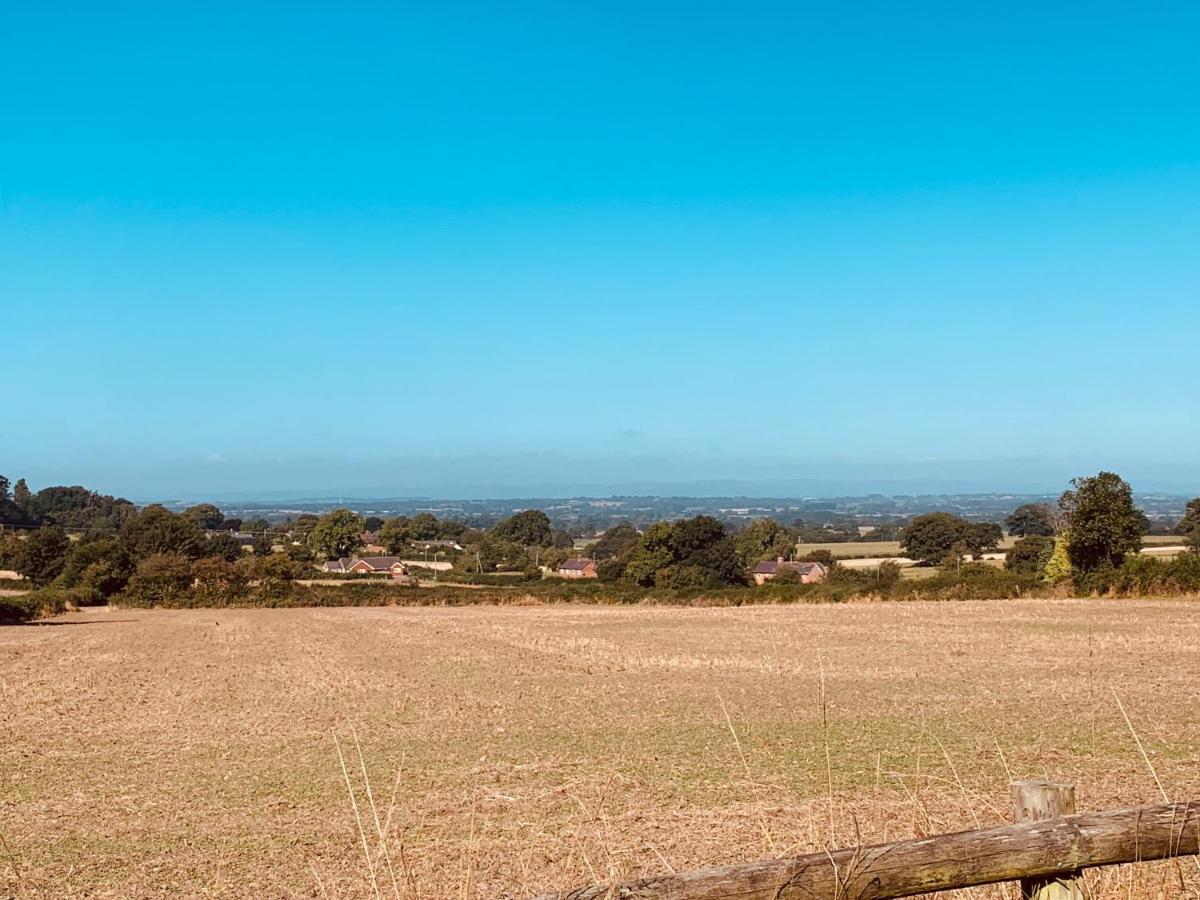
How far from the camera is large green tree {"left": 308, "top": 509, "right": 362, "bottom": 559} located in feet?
308

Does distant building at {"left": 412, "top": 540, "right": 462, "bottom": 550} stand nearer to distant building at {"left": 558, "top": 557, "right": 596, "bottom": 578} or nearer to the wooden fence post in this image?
distant building at {"left": 558, "top": 557, "right": 596, "bottom": 578}

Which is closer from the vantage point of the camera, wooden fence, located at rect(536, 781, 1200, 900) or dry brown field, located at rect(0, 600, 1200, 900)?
wooden fence, located at rect(536, 781, 1200, 900)

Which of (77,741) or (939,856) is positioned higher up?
(939,856)

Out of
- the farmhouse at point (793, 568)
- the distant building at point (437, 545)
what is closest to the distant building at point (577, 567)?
the farmhouse at point (793, 568)

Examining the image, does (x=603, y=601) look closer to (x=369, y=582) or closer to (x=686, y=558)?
(x=686, y=558)

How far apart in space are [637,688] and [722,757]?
7289mm

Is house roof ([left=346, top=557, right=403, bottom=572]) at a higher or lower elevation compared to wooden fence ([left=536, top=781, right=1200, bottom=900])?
lower

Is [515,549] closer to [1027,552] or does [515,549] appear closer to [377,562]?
[377,562]

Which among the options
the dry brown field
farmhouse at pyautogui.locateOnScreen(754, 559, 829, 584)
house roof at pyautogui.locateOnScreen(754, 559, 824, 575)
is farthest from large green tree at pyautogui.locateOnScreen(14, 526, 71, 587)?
house roof at pyautogui.locateOnScreen(754, 559, 824, 575)

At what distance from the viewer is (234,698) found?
19.9 meters

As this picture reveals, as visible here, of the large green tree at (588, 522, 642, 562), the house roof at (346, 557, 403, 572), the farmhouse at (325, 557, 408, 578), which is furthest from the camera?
the large green tree at (588, 522, 642, 562)

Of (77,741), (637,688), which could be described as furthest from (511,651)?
(77,741)

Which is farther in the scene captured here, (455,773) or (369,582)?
(369,582)

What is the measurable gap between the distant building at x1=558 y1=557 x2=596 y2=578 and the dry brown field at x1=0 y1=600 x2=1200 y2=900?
175ft
